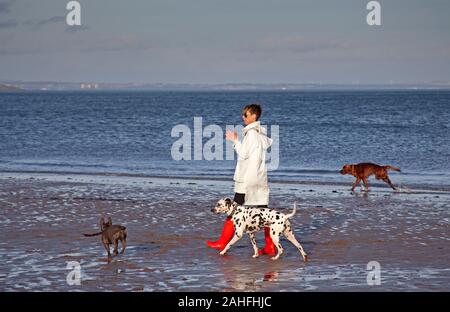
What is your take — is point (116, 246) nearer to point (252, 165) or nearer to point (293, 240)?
point (252, 165)

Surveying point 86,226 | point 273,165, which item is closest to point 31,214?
point 86,226

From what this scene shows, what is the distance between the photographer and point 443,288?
9.28 metres

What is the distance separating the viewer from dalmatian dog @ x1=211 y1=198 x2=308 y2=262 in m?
11.0

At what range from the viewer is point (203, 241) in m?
12.8

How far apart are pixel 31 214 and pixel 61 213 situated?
0.59m

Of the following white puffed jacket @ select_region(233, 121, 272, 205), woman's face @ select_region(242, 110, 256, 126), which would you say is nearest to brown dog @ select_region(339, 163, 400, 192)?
white puffed jacket @ select_region(233, 121, 272, 205)

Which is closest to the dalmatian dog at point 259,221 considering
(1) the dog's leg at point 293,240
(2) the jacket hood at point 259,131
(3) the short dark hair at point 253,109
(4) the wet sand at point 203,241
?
(1) the dog's leg at point 293,240

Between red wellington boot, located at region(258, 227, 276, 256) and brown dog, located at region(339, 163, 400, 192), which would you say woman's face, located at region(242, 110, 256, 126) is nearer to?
red wellington boot, located at region(258, 227, 276, 256)

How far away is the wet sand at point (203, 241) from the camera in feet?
31.8

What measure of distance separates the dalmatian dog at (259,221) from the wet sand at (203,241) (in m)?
0.32

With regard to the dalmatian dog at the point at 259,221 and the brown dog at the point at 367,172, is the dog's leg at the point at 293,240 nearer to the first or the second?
the dalmatian dog at the point at 259,221

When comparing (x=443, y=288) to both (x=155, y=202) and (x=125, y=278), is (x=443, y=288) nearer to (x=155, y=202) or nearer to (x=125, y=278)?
(x=125, y=278)

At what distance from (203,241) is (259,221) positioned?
1.98 meters

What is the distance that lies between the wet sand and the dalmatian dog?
325 mm
